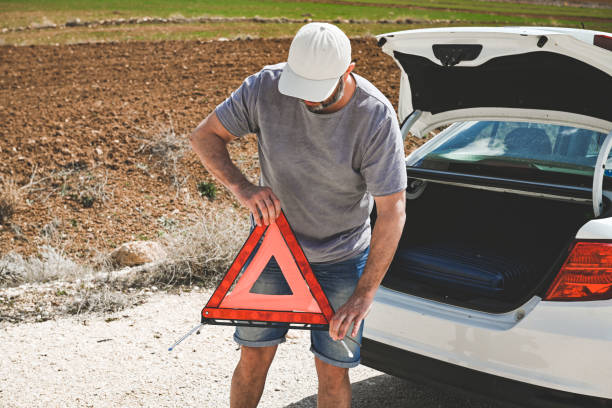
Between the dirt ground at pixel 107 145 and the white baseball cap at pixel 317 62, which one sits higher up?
the white baseball cap at pixel 317 62

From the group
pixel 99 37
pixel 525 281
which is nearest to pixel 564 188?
pixel 525 281

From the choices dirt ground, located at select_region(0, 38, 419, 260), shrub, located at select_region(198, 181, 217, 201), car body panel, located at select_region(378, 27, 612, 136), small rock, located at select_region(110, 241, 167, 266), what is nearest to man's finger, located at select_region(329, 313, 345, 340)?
car body panel, located at select_region(378, 27, 612, 136)

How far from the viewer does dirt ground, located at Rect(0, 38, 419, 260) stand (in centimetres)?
643

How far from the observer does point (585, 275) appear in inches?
91.7

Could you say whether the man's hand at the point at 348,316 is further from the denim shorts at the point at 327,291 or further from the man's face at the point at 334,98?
the man's face at the point at 334,98

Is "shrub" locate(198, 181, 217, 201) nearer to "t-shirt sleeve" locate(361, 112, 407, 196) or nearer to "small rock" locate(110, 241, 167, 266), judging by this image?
"small rock" locate(110, 241, 167, 266)

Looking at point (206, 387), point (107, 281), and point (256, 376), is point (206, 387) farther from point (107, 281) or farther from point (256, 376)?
point (107, 281)

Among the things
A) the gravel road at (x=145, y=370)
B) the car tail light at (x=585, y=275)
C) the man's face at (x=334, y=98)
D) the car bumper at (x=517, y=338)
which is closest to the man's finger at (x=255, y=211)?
the man's face at (x=334, y=98)

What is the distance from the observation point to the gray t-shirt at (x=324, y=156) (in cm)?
214

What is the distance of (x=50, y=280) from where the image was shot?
16.4 ft

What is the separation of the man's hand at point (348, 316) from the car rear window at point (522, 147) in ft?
5.01

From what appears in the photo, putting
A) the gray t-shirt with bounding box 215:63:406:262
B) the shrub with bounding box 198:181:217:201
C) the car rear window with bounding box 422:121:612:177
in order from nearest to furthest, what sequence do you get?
the gray t-shirt with bounding box 215:63:406:262 → the car rear window with bounding box 422:121:612:177 → the shrub with bounding box 198:181:217:201

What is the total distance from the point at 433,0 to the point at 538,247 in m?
46.3

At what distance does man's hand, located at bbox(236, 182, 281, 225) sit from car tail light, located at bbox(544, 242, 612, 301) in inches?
43.7
